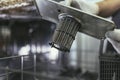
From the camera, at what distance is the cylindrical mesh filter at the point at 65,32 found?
601mm

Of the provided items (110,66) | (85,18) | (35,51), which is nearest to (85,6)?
(85,18)

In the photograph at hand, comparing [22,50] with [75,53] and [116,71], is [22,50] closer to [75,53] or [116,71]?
[75,53]

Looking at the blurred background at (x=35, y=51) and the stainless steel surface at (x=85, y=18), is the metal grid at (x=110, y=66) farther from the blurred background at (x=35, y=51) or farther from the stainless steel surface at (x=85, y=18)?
the stainless steel surface at (x=85, y=18)

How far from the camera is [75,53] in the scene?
11.1 feet

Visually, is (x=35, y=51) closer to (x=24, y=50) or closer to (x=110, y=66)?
(x=24, y=50)

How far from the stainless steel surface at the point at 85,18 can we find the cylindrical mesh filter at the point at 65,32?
0.07 ft

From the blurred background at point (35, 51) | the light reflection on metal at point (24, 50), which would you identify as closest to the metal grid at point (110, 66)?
the blurred background at point (35, 51)

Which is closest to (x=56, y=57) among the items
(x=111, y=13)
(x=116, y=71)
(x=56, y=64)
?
(x=56, y=64)

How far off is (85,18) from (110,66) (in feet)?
3.56

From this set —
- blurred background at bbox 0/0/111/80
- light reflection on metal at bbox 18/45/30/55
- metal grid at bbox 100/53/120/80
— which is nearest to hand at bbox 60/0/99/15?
metal grid at bbox 100/53/120/80

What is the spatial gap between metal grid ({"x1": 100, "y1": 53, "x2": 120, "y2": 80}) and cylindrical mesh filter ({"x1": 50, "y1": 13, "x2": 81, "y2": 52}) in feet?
3.40

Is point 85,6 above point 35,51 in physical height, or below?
above

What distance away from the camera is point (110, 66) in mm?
1581

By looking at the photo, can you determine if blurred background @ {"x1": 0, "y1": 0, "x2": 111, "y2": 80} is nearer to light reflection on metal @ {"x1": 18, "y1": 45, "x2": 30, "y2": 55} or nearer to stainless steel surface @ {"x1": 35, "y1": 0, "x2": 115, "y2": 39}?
light reflection on metal @ {"x1": 18, "y1": 45, "x2": 30, "y2": 55}
